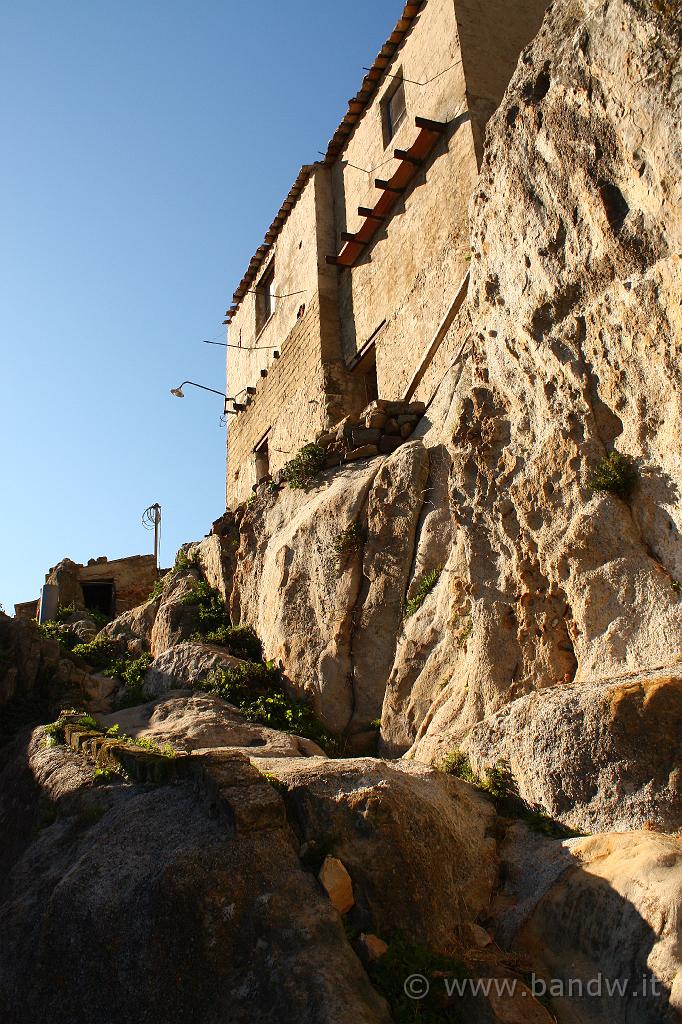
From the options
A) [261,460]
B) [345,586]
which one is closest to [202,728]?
[345,586]

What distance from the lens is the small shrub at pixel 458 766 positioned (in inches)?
267

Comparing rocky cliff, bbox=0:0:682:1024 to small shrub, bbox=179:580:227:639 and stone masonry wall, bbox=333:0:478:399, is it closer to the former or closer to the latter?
stone masonry wall, bbox=333:0:478:399

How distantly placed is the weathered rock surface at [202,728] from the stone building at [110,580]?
10.6 m

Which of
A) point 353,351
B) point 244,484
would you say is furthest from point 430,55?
point 244,484

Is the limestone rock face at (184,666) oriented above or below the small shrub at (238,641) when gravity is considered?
below

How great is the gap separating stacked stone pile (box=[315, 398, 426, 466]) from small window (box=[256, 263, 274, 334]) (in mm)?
8083

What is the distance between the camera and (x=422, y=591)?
10000 millimetres

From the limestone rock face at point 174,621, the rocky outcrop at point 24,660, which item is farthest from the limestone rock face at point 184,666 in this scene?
the rocky outcrop at point 24,660

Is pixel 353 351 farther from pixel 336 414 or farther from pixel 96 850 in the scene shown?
pixel 96 850

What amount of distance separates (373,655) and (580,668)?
157 inches

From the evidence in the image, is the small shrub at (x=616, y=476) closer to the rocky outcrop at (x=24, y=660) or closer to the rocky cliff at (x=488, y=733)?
the rocky cliff at (x=488, y=733)

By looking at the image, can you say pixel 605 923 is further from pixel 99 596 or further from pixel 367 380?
pixel 99 596

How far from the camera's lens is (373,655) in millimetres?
10422

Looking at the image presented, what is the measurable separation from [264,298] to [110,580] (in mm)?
8553
